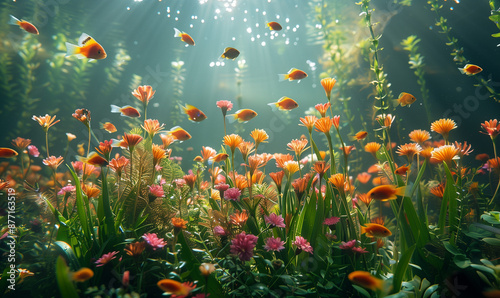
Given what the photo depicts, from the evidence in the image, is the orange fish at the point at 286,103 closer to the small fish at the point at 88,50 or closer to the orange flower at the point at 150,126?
the orange flower at the point at 150,126

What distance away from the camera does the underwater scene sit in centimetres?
113

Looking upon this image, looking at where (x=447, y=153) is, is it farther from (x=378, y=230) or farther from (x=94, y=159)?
(x=94, y=159)

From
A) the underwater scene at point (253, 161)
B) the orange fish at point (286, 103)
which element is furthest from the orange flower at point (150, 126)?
the orange fish at point (286, 103)

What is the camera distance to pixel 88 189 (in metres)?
1.58

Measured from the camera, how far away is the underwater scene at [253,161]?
3.72 ft

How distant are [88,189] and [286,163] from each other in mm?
1373

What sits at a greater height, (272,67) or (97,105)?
(272,67)

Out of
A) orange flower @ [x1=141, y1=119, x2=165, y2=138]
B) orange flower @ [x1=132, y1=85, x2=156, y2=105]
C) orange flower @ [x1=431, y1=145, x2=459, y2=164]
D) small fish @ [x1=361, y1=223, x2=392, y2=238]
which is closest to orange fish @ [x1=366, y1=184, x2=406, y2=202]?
small fish @ [x1=361, y1=223, x2=392, y2=238]

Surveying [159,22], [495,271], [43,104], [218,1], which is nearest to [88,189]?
[495,271]

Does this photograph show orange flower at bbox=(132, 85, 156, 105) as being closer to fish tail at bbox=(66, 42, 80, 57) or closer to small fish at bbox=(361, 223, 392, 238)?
fish tail at bbox=(66, 42, 80, 57)

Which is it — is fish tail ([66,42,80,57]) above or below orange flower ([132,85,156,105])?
above

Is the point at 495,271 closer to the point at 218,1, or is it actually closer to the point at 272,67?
the point at 218,1

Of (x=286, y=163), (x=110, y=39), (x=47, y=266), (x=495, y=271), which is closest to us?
(x=495, y=271)

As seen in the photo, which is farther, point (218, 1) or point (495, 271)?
point (218, 1)
